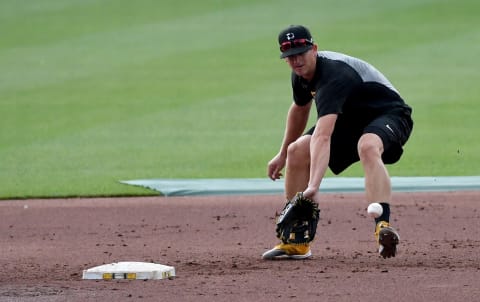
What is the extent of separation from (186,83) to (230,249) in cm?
1111

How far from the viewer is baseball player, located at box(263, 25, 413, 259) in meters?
6.96

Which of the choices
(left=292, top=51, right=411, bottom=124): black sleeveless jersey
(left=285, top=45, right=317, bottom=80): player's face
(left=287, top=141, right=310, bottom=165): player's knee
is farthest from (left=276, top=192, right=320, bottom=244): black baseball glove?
(left=285, top=45, right=317, bottom=80): player's face

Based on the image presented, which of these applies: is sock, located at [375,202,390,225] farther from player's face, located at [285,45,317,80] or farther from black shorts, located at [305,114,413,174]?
player's face, located at [285,45,317,80]

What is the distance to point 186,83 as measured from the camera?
19.0 m

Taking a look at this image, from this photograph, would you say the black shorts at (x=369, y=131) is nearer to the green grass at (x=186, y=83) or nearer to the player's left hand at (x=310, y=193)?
the player's left hand at (x=310, y=193)

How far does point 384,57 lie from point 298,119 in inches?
509

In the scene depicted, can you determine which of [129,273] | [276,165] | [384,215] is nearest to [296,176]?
[276,165]

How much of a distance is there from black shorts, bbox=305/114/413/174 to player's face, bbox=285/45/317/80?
456 mm

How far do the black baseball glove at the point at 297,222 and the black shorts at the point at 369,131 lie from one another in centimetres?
39

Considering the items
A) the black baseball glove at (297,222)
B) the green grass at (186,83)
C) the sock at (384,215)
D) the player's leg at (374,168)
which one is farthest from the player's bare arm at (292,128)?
the green grass at (186,83)

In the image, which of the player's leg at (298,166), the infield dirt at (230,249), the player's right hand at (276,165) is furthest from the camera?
the player's right hand at (276,165)

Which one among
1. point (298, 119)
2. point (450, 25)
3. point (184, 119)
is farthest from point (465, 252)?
point (450, 25)

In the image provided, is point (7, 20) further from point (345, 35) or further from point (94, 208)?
point (94, 208)

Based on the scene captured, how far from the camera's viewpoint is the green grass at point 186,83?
43.7 ft
